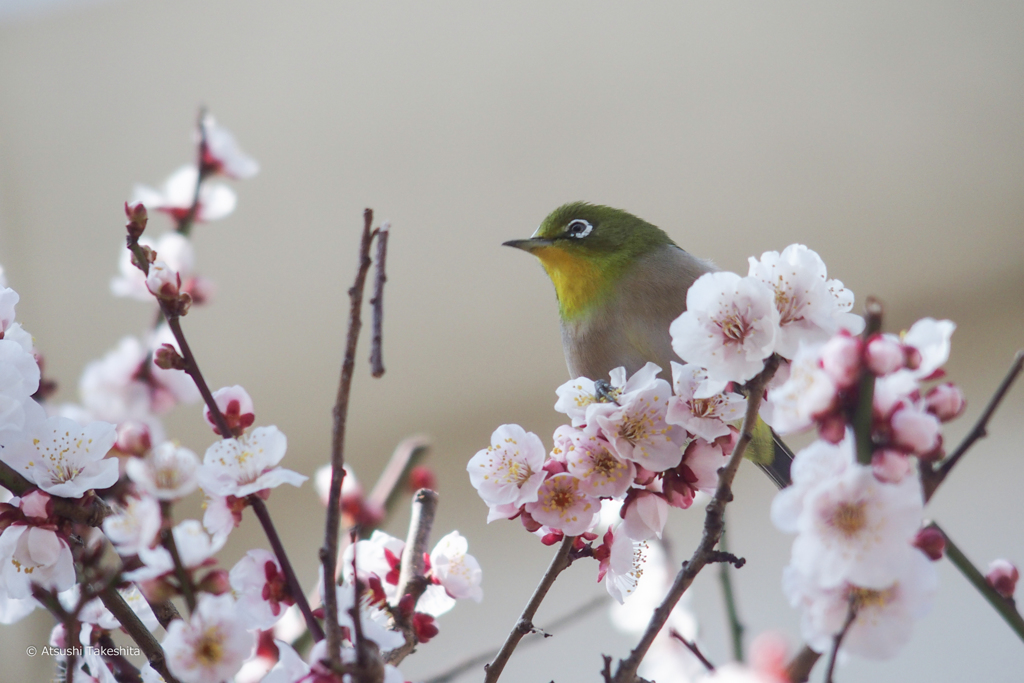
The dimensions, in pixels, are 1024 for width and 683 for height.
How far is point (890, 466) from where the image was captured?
0.40 m

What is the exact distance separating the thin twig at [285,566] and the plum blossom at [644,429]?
224 mm

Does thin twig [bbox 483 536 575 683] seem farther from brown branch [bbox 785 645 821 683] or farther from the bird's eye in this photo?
the bird's eye

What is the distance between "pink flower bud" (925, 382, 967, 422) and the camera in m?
0.44

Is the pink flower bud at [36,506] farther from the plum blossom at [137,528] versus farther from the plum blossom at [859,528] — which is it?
the plum blossom at [859,528]

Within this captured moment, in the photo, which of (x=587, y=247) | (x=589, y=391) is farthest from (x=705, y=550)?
(x=587, y=247)

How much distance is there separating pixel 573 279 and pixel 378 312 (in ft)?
2.53

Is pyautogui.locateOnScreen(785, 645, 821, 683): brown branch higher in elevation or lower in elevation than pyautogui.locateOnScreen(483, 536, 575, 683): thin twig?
lower

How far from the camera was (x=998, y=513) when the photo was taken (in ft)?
7.56

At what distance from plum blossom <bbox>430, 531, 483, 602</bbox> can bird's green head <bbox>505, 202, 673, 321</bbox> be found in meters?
0.56

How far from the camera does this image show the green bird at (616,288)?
1097 mm

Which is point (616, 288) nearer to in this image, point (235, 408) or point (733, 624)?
point (733, 624)

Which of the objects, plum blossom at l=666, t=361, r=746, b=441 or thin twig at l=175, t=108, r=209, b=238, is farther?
thin twig at l=175, t=108, r=209, b=238

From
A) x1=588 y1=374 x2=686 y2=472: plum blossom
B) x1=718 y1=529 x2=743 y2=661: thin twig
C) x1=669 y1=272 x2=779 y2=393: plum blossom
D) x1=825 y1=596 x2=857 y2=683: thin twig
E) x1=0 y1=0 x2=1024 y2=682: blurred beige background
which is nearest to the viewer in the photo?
x1=825 y1=596 x2=857 y2=683: thin twig

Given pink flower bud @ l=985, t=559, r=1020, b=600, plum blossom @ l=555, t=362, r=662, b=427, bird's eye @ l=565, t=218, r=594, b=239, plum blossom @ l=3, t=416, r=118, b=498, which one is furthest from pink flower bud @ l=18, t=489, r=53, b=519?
bird's eye @ l=565, t=218, r=594, b=239
